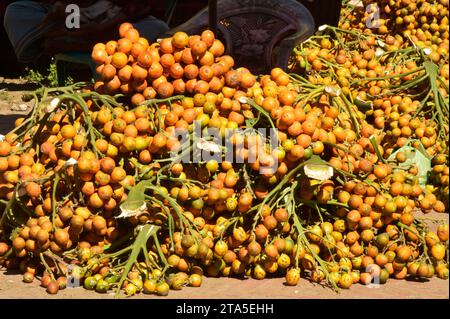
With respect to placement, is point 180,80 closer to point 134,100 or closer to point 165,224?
point 134,100

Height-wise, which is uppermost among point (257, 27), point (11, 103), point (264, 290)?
point (257, 27)

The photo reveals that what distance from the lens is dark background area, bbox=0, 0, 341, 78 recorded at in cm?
492

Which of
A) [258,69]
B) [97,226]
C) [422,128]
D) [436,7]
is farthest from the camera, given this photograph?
[436,7]

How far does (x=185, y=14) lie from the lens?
7949 mm

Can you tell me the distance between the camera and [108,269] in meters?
2.77

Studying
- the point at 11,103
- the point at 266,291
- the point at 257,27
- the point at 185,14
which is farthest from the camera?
the point at 185,14

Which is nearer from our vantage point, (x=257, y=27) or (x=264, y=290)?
(x=264, y=290)

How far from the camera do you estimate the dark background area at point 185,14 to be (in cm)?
492

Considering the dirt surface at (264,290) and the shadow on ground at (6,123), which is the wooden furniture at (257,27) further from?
the shadow on ground at (6,123)

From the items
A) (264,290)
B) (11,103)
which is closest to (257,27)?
(264,290)

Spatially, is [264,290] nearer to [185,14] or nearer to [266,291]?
[266,291]

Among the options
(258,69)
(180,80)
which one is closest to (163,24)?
(258,69)

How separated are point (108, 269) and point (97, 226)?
0.52 ft

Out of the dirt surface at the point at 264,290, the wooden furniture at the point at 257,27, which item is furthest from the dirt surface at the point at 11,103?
the dirt surface at the point at 264,290
